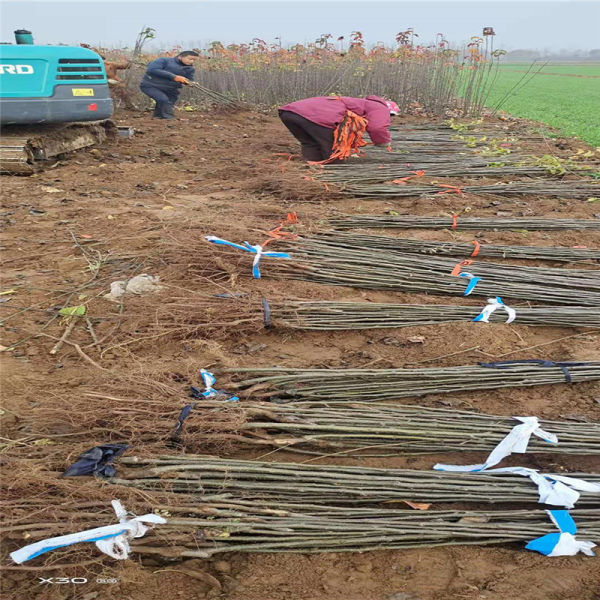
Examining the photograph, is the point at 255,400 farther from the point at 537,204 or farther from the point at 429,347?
the point at 537,204

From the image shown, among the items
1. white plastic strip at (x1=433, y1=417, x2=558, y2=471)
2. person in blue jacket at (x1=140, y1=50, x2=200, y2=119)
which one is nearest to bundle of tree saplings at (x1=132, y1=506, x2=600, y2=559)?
white plastic strip at (x1=433, y1=417, x2=558, y2=471)

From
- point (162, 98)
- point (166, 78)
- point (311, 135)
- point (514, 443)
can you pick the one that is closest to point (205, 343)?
point (514, 443)

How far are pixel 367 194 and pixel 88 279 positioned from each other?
3.37m

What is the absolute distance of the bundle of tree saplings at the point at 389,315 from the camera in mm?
3309

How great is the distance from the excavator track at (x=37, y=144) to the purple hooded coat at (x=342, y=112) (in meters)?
3.43

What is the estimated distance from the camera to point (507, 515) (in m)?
2.05

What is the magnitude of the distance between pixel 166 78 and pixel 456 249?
8866 millimetres

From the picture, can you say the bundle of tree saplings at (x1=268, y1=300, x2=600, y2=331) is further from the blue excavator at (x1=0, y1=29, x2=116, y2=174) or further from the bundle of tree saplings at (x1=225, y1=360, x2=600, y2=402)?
the blue excavator at (x1=0, y1=29, x2=116, y2=174)

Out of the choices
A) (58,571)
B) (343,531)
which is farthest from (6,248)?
(343,531)

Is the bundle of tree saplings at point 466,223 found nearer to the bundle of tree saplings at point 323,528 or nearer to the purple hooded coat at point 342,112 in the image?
the purple hooded coat at point 342,112

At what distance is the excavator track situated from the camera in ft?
22.2

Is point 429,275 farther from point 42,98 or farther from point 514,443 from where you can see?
point 42,98

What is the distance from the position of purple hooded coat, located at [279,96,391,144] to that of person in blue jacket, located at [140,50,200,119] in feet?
15.7

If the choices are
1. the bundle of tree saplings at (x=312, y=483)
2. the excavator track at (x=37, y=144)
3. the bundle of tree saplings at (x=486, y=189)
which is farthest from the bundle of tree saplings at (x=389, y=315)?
the excavator track at (x=37, y=144)
